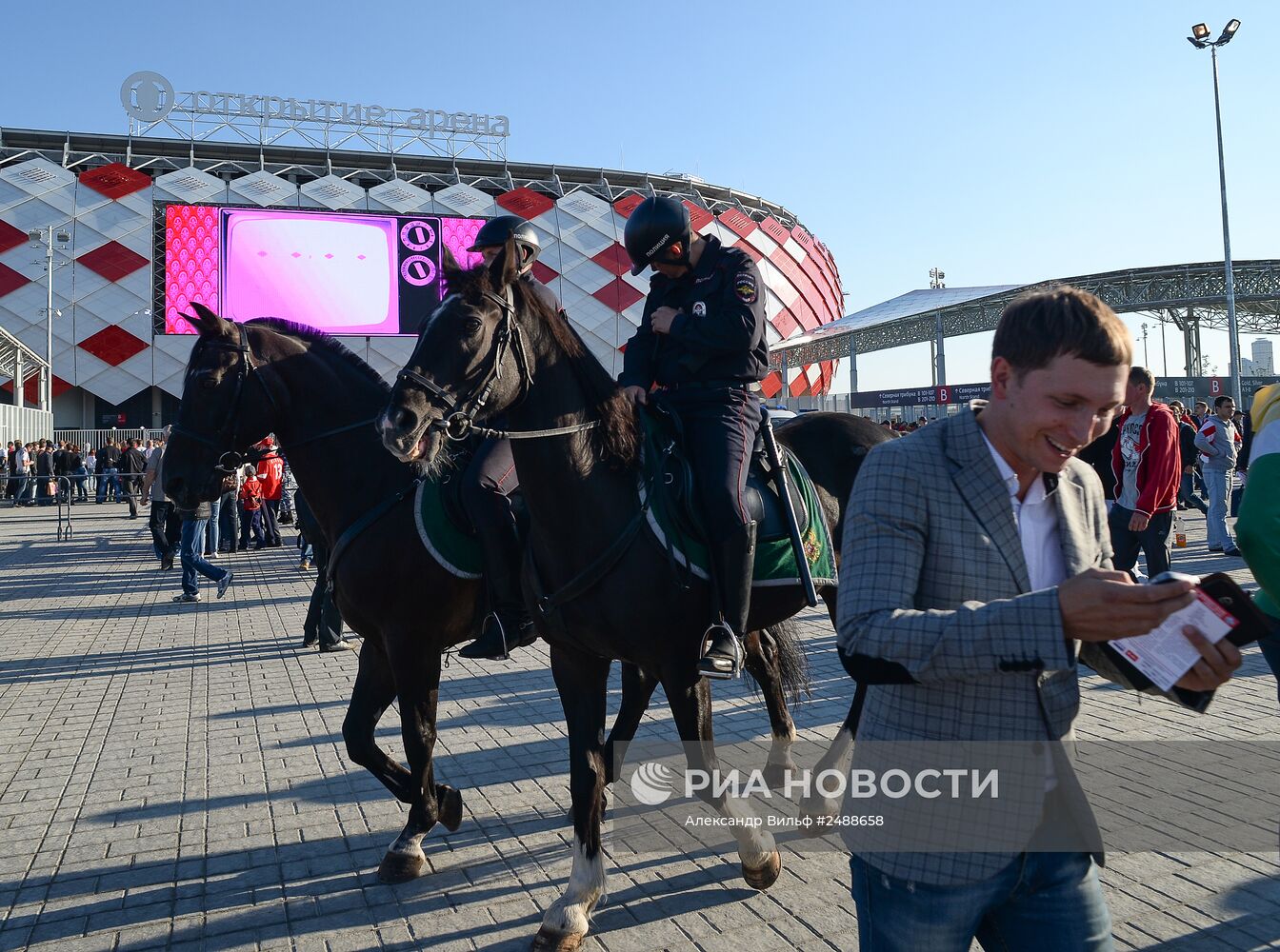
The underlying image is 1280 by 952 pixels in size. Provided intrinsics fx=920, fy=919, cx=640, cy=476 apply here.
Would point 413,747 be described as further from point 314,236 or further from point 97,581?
point 314,236

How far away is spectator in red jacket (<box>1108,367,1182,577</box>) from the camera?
7695 millimetres

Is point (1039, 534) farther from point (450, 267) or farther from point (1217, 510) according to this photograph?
point (1217, 510)

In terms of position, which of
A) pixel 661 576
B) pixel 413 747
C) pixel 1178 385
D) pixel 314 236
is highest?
pixel 314 236

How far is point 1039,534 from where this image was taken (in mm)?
1898

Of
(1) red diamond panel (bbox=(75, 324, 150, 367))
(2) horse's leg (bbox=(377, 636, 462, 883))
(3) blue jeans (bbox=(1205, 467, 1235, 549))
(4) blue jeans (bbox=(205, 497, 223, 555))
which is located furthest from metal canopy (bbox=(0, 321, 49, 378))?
(3) blue jeans (bbox=(1205, 467, 1235, 549))

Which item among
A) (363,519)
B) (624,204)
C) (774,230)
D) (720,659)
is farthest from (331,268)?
(774,230)

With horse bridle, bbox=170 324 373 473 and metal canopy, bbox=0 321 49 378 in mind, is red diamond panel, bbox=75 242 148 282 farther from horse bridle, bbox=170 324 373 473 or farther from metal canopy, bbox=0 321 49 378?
horse bridle, bbox=170 324 373 473

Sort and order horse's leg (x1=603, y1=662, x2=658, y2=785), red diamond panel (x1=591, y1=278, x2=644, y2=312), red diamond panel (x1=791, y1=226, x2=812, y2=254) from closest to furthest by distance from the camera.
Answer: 1. horse's leg (x1=603, y1=662, x2=658, y2=785)
2. red diamond panel (x1=591, y1=278, x2=644, y2=312)
3. red diamond panel (x1=791, y1=226, x2=812, y2=254)

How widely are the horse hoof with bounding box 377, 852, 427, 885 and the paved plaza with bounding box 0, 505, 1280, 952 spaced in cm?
6

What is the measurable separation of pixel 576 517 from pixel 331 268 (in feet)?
115

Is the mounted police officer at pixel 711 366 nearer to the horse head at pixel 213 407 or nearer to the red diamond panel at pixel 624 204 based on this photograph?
the horse head at pixel 213 407

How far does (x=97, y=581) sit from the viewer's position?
45.4 ft

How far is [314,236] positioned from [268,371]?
33.2 meters

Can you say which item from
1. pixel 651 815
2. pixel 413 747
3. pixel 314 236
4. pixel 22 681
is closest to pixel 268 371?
pixel 413 747
